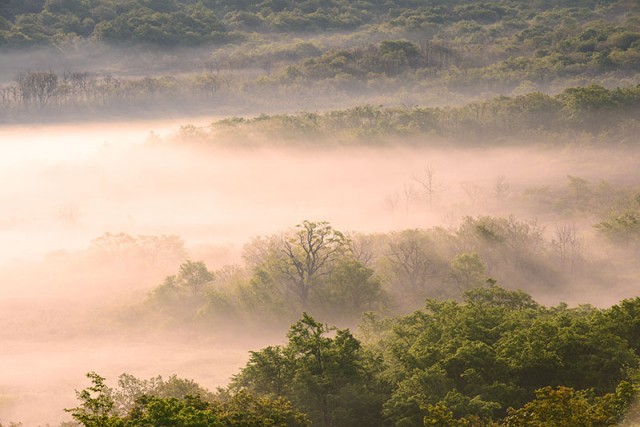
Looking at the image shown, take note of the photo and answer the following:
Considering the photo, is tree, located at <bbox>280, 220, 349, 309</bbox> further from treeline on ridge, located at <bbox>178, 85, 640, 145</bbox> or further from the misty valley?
treeline on ridge, located at <bbox>178, 85, 640, 145</bbox>

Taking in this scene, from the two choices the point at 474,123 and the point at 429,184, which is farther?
the point at 474,123

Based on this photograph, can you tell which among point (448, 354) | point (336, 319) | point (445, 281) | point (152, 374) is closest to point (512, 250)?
point (445, 281)

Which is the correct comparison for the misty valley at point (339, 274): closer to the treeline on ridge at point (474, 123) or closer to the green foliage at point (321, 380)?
the green foliage at point (321, 380)

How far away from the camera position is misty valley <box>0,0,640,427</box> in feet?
151

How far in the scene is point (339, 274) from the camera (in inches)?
3263

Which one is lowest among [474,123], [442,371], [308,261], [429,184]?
[442,371]

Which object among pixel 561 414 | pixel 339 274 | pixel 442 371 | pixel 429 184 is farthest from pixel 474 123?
pixel 561 414

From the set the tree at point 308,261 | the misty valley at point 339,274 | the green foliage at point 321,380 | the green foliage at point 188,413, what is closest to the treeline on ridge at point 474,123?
the misty valley at point 339,274

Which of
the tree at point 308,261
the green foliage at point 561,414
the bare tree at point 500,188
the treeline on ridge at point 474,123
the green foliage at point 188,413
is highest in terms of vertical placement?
the treeline on ridge at point 474,123

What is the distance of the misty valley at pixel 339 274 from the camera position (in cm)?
4612

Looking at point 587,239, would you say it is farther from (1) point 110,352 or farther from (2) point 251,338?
(1) point 110,352

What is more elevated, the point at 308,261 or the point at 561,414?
the point at 308,261

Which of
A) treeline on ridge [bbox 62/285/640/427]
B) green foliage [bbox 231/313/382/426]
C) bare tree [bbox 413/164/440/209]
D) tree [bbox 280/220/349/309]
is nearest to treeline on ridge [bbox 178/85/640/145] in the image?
bare tree [bbox 413/164/440/209]

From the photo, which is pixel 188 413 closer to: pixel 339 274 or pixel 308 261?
pixel 339 274
